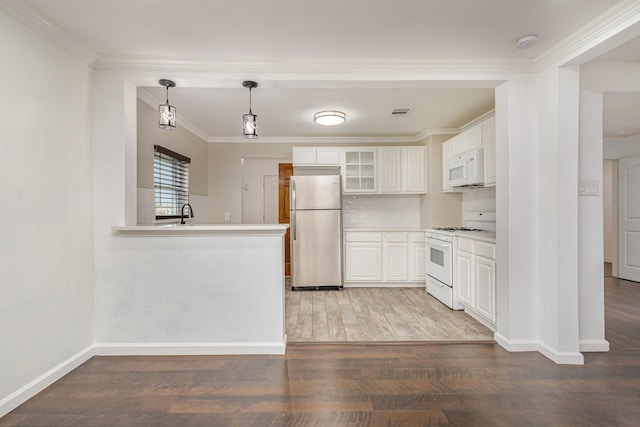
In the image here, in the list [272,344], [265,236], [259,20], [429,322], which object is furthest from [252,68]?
[429,322]

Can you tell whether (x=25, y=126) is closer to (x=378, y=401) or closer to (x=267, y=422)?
(x=267, y=422)

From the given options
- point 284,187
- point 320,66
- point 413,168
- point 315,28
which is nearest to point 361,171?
point 413,168

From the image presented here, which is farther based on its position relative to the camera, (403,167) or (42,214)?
(403,167)

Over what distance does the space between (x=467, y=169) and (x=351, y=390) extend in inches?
109

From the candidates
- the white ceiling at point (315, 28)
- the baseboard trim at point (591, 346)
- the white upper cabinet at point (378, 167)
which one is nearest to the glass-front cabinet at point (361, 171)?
the white upper cabinet at point (378, 167)

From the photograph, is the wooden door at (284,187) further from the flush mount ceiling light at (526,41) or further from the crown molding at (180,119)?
the flush mount ceiling light at (526,41)

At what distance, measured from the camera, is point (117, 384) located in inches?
80.1

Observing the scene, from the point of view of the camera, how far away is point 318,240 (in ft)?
14.6

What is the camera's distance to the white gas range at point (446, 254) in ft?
11.8

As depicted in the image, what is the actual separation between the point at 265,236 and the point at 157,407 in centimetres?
126

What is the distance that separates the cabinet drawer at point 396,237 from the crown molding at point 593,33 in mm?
2622

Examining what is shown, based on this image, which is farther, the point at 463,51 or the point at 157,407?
the point at 463,51

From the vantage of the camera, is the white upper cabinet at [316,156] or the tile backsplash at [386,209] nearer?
the white upper cabinet at [316,156]

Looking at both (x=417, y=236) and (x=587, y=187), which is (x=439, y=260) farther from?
(x=587, y=187)
